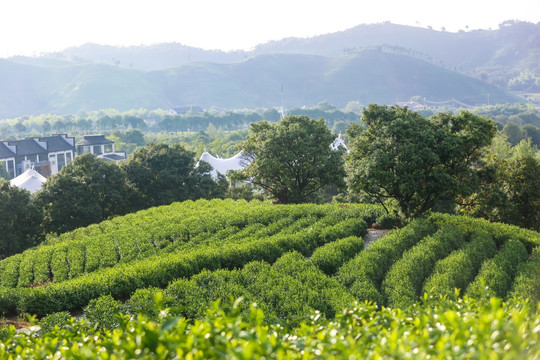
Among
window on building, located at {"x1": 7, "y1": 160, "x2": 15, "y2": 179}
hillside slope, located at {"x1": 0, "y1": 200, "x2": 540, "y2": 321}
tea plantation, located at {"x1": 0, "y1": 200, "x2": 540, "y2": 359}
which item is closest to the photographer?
tea plantation, located at {"x1": 0, "y1": 200, "x2": 540, "y2": 359}

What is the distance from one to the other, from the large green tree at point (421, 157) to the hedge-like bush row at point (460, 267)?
2096 millimetres

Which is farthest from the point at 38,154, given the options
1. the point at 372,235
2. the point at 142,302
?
the point at 142,302

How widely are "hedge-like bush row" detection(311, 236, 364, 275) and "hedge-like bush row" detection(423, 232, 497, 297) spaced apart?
217 cm

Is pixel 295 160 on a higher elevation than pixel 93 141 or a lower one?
higher

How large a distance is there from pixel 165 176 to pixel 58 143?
39.6 meters

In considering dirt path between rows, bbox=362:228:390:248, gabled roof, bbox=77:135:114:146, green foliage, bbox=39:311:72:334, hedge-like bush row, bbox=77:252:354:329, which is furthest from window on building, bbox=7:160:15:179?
hedge-like bush row, bbox=77:252:354:329

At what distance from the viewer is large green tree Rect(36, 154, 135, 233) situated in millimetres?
21703

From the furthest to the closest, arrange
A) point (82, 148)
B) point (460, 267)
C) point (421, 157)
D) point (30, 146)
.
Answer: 1. point (82, 148)
2. point (30, 146)
3. point (421, 157)
4. point (460, 267)

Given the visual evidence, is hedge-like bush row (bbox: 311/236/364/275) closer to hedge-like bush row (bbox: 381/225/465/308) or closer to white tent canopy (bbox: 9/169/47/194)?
hedge-like bush row (bbox: 381/225/465/308)

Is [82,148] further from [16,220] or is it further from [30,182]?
[16,220]

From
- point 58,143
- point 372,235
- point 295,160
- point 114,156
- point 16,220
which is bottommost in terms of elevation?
point 114,156

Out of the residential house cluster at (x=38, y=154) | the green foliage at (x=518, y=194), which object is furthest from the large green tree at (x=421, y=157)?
the residential house cluster at (x=38, y=154)

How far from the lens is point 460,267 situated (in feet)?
36.5

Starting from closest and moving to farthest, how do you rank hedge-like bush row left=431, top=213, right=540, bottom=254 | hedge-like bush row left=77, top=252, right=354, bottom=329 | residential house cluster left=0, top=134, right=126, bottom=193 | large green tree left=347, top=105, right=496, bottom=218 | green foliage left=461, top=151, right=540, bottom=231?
hedge-like bush row left=77, top=252, right=354, bottom=329
hedge-like bush row left=431, top=213, right=540, bottom=254
large green tree left=347, top=105, right=496, bottom=218
green foliage left=461, top=151, right=540, bottom=231
residential house cluster left=0, top=134, right=126, bottom=193
